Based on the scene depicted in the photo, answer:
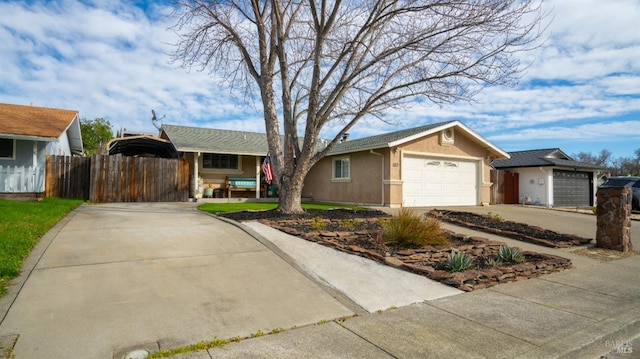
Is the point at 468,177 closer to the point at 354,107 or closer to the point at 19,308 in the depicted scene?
the point at 354,107

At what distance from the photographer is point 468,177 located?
1806cm

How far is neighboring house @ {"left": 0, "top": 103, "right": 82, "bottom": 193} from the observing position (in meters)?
13.6

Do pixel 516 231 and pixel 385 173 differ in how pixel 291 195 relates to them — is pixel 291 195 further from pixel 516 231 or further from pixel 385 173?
pixel 516 231

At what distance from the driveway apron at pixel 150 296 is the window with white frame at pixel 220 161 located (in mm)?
12735

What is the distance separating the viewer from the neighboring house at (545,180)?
2055 cm

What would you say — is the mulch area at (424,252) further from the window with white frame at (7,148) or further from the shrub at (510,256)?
the window with white frame at (7,148)

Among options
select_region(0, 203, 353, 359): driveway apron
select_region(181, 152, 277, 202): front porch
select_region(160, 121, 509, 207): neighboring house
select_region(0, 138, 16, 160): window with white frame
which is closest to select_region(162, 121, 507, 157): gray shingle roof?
select_region(160, 121, 509, 207): neighboring house

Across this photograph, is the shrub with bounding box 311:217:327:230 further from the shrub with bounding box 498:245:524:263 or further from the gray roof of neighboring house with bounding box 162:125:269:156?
the gray roof of neighboring house with bounding box 162:125:269:156

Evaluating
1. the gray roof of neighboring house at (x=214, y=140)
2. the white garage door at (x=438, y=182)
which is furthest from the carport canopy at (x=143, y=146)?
the white garage door at (x=438, y=182)

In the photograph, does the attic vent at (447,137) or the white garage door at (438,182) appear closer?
the white garage door at (438,182)

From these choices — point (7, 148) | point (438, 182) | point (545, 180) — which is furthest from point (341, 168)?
point (7, 148)

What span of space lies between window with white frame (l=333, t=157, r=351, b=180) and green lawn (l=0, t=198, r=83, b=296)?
37.7ft

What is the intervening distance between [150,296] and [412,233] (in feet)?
15.6

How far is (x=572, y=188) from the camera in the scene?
2202cm
